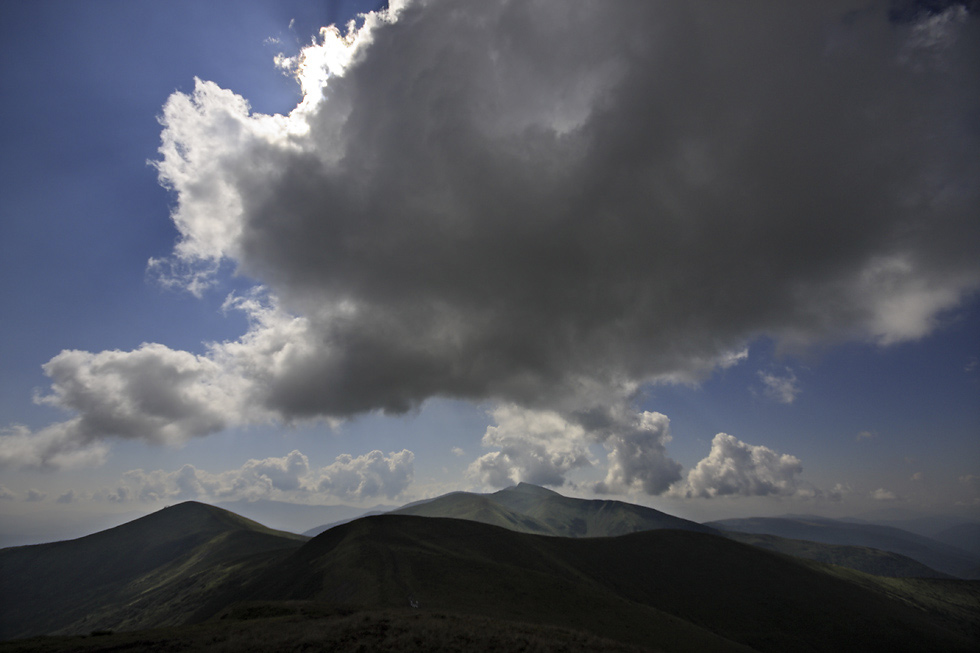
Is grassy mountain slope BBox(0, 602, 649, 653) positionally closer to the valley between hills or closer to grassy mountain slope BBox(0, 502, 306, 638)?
the valley between hills

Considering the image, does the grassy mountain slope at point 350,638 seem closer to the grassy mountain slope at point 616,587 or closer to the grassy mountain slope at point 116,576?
the grassy mountain slope at point 616,587

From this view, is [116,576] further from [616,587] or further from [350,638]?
[350,638]

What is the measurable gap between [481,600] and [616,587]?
4887 centimetres

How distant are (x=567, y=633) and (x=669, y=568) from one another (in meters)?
87.7

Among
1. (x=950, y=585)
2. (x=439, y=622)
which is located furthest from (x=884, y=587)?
(x=439, y=622)

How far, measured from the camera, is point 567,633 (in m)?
30.7

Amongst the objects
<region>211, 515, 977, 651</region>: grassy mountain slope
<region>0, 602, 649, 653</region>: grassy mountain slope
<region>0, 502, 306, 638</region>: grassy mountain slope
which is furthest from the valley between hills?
<region>0, 502, 306, 638</region>: grassy mountain slope

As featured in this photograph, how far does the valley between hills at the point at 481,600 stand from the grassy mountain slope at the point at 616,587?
392 mm

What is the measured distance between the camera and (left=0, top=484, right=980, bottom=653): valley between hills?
28.2m

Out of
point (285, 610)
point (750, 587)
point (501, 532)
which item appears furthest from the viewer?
point (501, 532)

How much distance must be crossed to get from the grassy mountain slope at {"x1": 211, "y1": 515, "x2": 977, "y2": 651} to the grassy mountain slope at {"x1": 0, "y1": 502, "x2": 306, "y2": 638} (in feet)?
164

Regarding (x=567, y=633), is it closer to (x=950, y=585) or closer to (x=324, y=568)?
(x=324, y=568)

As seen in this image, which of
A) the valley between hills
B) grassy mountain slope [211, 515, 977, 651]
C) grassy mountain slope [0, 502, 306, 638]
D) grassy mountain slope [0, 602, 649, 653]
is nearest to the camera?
grassy mountain slope [0, 602, 649, 653]

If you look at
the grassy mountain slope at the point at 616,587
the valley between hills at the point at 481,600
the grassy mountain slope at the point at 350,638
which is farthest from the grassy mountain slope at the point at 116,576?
the grassy mountain slope at the point at 350,638
